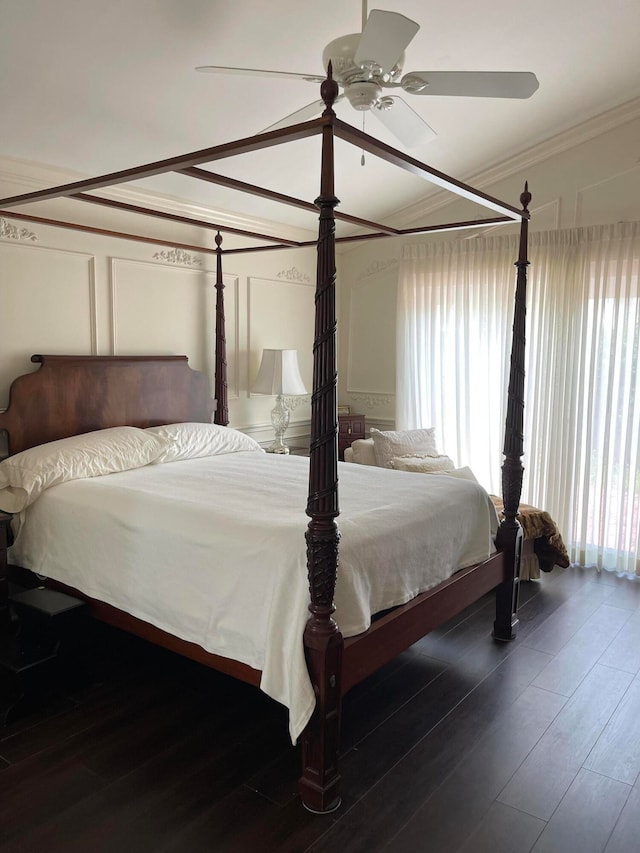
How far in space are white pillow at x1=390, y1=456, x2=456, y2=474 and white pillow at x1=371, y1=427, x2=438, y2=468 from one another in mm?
58

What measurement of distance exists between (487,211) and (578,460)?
77.0 inches

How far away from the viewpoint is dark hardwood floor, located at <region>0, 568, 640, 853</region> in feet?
6.44

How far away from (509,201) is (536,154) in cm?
35

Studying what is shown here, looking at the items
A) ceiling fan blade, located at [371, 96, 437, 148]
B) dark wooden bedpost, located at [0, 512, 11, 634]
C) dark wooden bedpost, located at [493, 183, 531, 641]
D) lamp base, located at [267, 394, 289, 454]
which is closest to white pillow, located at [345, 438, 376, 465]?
lamp base, located at [267, 394, 289, 454]

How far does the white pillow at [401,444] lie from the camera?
4578mm

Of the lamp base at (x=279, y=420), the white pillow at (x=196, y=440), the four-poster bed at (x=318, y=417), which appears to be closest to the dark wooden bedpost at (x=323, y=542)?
the four-poster bed at (x=318, y=417)

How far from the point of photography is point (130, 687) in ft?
9.18

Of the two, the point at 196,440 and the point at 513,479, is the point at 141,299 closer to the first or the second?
the point at 196,440

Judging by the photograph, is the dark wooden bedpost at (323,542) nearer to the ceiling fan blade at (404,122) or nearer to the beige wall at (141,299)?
the ceiling fan blade at (404,122)

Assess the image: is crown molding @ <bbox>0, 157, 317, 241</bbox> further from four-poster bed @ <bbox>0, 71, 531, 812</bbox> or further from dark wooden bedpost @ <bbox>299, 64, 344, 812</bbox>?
dark wooden bedpost @ <bbox>299, 64, 344, 812</bbox>

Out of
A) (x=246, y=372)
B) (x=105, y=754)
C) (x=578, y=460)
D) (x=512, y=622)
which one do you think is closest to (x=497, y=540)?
(x=512, y=622)

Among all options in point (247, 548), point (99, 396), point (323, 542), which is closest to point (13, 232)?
point (99, 396)

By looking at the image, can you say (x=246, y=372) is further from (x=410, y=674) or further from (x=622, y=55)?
(x=622, y=55)

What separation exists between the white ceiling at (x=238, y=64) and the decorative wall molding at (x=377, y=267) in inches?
47.8
